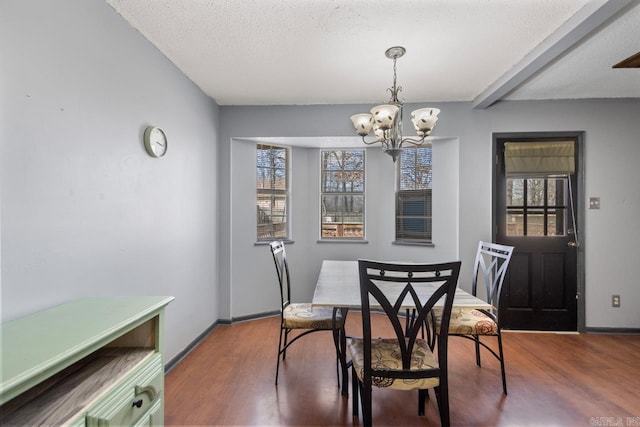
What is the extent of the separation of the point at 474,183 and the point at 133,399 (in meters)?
3.32

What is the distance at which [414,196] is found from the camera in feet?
11.8

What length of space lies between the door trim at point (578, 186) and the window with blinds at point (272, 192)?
243 centimetres

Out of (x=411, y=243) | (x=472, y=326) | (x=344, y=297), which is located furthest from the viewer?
(x=411, y=243)

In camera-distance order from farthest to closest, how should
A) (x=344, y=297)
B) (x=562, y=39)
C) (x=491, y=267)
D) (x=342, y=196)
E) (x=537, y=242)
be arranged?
1. (x=342, y=196)
2. (x=537, y=242)
3. (x=491, y=267)
4. (x=562, y=39)
5. (x=344, y=297)

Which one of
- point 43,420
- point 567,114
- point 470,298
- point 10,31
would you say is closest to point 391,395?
point 470,298

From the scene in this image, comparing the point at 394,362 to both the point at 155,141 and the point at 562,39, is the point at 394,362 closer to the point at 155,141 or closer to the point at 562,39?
the point at 155,141

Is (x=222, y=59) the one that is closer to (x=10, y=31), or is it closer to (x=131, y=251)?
(x=10, y=31)

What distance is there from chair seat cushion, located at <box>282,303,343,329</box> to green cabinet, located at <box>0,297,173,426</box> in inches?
36.8

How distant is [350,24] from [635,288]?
387 centimetres

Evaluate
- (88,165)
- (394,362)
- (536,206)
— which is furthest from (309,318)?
(536,206)

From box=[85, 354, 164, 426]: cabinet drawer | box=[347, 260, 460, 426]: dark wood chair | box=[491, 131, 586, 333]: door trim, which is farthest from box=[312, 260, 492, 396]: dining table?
box=[491, 131, 586, 333]: door trim

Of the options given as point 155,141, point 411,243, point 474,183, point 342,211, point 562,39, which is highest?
point 562,39

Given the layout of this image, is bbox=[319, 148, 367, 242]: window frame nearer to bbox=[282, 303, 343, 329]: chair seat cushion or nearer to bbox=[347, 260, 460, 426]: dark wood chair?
bbox=[282, 303, 343, 329]: chair seat cushion

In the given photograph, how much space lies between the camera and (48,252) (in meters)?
1.31
